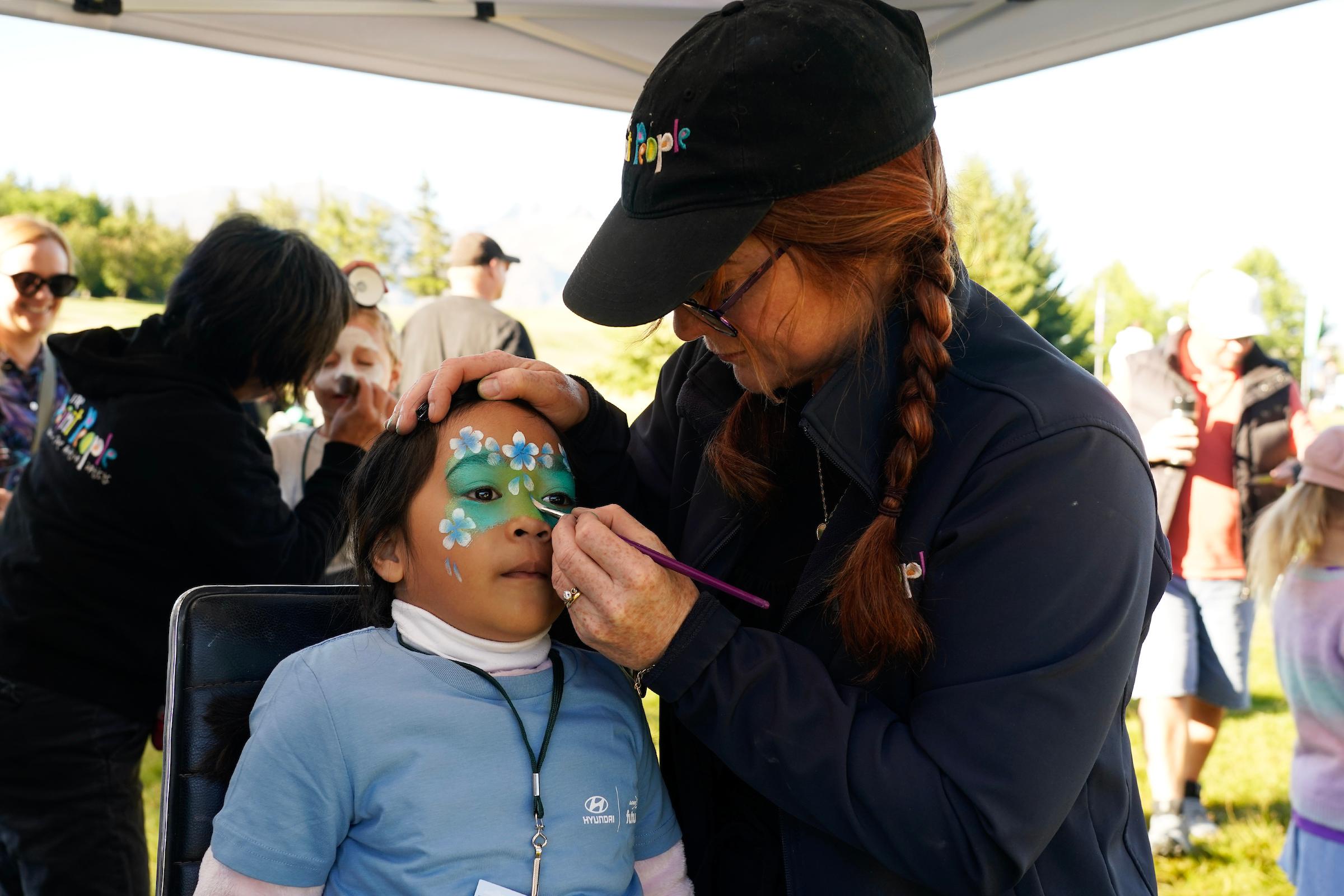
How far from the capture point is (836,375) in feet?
4.50

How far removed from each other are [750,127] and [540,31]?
264cm

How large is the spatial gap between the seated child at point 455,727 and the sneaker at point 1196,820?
3419 mm

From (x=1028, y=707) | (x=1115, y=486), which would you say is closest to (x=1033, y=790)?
(x=1028, y=707)

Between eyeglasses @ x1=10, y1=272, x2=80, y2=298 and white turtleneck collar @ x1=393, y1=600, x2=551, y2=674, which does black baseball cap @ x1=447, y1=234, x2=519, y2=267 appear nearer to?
eyeglasses @ x1=10, y1=272, x2=80, y2=298

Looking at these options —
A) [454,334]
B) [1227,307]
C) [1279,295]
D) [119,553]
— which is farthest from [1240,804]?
[1279,295]

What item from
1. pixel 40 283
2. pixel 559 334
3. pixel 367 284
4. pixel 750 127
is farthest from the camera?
pixel 559 334

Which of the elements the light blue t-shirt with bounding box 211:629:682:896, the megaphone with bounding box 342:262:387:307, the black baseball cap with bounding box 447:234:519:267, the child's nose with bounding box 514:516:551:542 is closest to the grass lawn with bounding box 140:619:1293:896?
the megaphone with bounding box 342:262:387:307

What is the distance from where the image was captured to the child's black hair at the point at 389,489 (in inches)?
67.1

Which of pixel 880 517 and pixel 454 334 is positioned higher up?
pixel 880 517

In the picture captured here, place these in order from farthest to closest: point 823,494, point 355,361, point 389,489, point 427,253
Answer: point 427,253
point 355,361
point 389,489
point 823,494

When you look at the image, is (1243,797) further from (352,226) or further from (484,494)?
(352,226)

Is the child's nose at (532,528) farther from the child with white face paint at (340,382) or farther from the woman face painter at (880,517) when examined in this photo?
the child with white face paint at (340,382)

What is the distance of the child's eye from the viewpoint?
64.9 inches

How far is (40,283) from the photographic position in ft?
12.9
